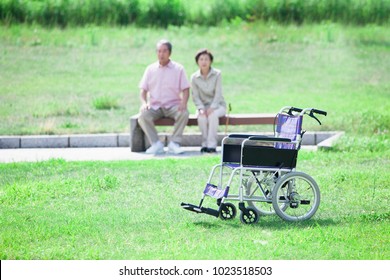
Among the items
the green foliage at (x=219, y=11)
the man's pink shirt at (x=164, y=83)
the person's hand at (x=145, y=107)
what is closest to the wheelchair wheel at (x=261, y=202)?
the person's hand at (x=145, y=107)

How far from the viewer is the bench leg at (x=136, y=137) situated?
1441 cm

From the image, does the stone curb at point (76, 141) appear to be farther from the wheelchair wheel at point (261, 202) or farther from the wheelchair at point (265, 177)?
the wheelchair at point (265, 177)

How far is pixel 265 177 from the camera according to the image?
29.7 feet

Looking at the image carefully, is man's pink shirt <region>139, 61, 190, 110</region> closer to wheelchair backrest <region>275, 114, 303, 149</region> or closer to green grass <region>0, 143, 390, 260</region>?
green grass <region>0, 143, 390, 260</region>

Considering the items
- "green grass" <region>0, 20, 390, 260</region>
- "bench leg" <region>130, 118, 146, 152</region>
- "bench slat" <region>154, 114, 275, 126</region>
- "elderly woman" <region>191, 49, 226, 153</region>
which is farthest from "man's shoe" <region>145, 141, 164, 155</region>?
"green grass" <region>0, 20, 390, 260</region>

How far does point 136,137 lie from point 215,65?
813 centimetres

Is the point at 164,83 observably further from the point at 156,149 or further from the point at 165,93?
the point at 156,149

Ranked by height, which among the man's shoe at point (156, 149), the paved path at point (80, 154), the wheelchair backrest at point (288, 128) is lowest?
the paved path at point (80, 154)

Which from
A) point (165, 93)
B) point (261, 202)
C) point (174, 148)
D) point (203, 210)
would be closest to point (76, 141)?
point (165, 93)

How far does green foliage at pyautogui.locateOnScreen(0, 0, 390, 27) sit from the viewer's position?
24.6 metres

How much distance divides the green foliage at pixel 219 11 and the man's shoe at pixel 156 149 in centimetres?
1055

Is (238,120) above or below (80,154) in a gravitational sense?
above

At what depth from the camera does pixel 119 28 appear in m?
24.6

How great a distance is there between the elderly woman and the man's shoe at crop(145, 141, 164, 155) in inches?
21.4
